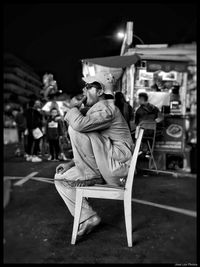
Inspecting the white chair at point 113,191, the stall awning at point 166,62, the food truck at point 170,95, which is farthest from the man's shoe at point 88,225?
the stall awning at point 166,62

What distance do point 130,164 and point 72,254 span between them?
694 mm

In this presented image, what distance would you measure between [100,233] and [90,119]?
3.13 ft

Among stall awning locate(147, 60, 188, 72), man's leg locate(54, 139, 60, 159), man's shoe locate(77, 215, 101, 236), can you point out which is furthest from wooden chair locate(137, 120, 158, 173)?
man's shoe locate(77, 215, 101, 236)

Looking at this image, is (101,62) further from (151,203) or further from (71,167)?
(151,203)

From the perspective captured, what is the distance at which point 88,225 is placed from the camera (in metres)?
1.92

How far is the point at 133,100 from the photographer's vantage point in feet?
19.5

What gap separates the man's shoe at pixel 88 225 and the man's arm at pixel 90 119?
74 cm

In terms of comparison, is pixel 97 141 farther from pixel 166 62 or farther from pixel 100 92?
pixel 166 62

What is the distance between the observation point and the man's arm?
1.56m

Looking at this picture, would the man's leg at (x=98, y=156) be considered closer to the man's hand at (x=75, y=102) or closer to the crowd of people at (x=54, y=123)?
the man's hand at (x=75, y=102)

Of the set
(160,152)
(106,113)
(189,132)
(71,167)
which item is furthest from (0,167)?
(189,132)

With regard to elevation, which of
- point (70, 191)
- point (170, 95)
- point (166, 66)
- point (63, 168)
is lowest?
point (70, 191)

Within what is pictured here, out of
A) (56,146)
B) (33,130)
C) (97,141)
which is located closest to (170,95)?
(56,146)

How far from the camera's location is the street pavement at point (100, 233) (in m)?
1.61
